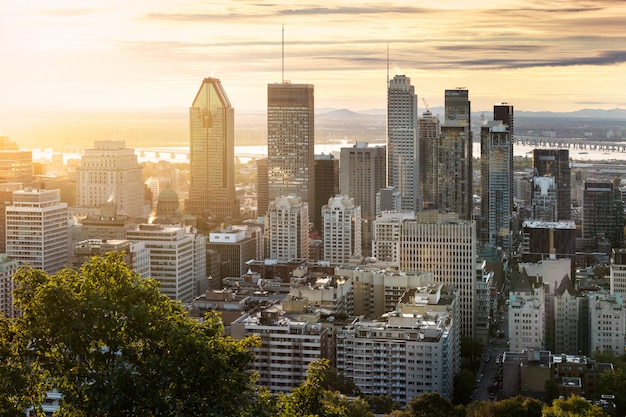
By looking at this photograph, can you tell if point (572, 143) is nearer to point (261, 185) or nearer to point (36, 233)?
point (261, 185)

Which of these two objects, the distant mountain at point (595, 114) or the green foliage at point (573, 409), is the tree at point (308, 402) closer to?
the green foliage at point (573, 409)

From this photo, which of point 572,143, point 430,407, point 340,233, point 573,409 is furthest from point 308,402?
point 572,143

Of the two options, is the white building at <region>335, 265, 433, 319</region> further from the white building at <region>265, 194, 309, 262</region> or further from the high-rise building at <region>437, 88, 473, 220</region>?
the high-rise building at <region>437, 88, 473, 220</region>

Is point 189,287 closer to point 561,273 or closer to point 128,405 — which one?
point 561,273

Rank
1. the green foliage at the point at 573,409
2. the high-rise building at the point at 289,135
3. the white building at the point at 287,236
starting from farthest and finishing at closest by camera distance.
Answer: the high-rise building at the point at 289,135 < the white building at the point at 287,236 < the green foliage at the point at 573,409

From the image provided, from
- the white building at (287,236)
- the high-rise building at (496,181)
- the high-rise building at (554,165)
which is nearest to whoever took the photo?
the white building at (287,236)

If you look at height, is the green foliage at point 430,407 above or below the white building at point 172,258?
below

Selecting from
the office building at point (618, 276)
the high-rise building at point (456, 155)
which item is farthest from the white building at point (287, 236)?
the office building at point (618, 276)
